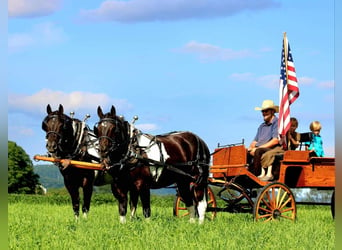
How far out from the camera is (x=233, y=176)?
12.7 metres

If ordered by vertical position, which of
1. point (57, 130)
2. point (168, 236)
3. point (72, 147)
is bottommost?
point (168, 236)

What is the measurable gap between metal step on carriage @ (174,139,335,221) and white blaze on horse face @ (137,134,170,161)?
5.41 ft

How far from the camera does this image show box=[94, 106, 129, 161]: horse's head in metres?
10.3

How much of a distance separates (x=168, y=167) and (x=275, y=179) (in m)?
2.39

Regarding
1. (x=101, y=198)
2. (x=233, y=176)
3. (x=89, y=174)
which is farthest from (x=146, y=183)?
(x=101, y=198)

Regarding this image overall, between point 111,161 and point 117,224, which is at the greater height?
point 111,161

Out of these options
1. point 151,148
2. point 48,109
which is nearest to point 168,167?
point 151,148

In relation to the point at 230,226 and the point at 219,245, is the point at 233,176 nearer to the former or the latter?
the point at 230,226

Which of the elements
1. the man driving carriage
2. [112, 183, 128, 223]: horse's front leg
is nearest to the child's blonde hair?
the man driving carriage

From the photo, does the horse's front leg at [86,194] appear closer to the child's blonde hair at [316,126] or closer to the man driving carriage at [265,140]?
the man driving carriage at [265,140]

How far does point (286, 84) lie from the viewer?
1298cm

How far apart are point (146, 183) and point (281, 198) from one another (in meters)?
2.78

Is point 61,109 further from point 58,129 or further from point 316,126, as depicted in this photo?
point 316,126

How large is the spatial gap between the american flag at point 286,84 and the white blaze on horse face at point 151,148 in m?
2.81
